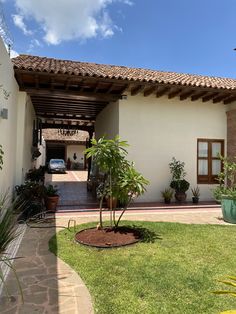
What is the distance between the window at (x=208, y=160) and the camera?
12945 mm

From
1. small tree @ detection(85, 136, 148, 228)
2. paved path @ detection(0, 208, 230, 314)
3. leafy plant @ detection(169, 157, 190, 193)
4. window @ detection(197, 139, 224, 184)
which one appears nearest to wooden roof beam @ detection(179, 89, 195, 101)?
window @ detection(197, 139, 224, 184)

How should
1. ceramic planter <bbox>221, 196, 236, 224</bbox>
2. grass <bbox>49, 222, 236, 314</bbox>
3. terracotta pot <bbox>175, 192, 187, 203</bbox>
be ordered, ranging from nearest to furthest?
grass <bbox>49, 222, 236, 314</bbox>
ceramic planter <bbox>221, 196, 236, 224</bbox>
terracotta pot <bbox>175, 192, 187, 203</bbox>

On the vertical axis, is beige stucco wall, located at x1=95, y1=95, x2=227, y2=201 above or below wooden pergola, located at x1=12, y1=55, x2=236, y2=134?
below

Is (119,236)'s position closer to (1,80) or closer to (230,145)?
(1,80)

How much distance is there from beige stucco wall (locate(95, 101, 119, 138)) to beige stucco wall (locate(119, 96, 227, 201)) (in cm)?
41

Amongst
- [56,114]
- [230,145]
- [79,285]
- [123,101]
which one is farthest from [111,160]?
[56,114]

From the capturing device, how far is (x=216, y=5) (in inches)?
430

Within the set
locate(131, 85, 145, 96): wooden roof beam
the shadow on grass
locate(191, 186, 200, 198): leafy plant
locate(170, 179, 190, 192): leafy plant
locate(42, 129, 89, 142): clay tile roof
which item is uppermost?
locate(42, 129, 89, 142): clay tile roof

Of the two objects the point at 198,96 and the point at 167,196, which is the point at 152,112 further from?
the point at 167,196

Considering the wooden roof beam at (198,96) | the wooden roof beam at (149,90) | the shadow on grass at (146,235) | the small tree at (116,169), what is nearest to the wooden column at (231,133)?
the wooden roof beam at (198,96)

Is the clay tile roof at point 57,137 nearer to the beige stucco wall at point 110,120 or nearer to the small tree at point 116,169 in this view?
the beige stucco wall at point 110,120

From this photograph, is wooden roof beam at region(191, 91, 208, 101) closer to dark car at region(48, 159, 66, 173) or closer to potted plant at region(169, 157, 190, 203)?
potted plant at region(169, 157, 190, 203)

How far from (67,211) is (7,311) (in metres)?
6.51

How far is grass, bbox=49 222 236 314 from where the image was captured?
12.0 ft
